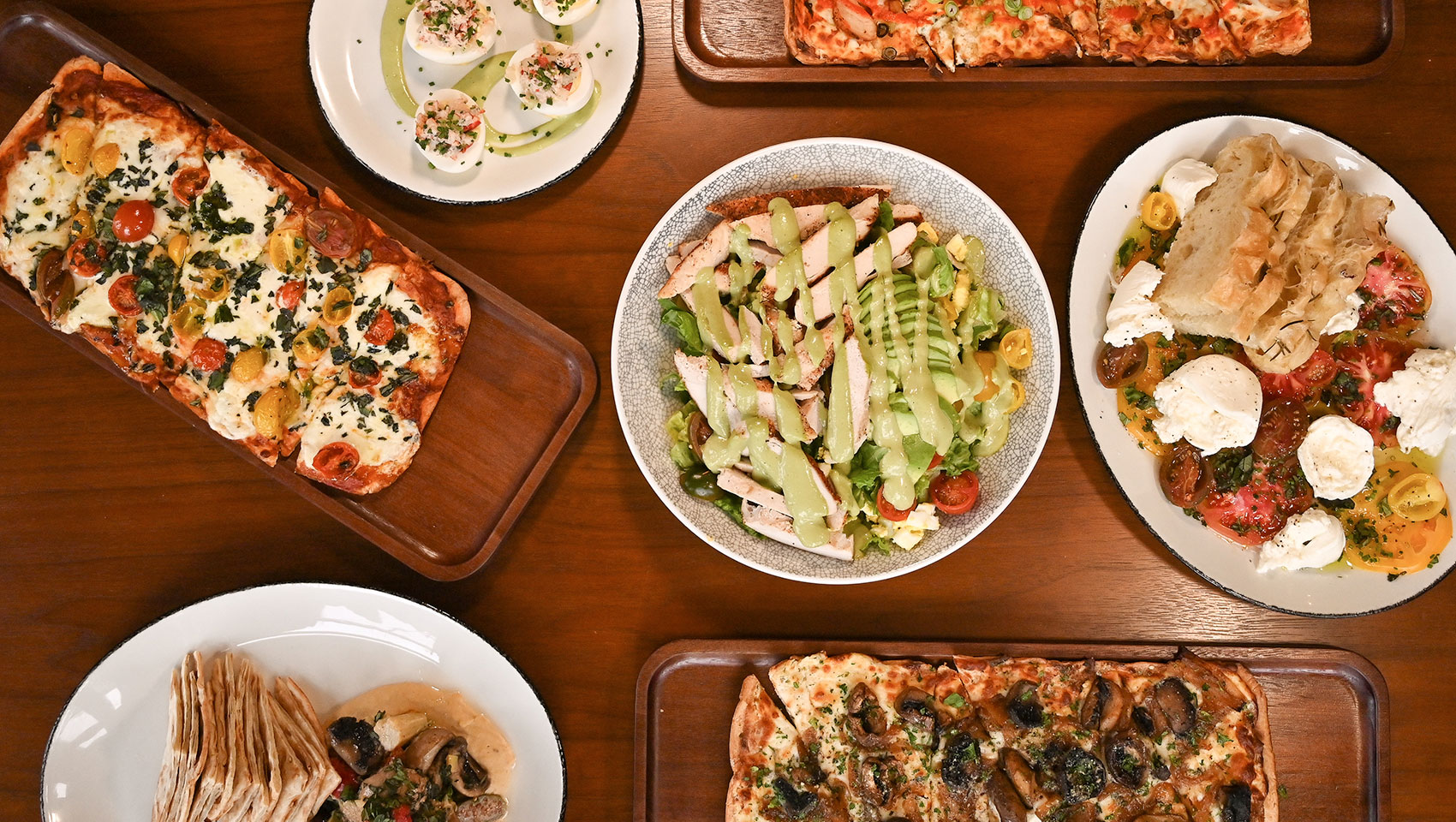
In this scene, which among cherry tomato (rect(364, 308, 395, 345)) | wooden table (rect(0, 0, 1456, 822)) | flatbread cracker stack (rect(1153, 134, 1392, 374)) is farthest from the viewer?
wooden table (rect(0, 0, 1456, 822))

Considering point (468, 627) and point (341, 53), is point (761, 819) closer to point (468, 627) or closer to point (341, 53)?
point (468, 627)

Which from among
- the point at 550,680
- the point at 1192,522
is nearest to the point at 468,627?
the point at 550,680

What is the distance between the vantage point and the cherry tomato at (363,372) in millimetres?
3283

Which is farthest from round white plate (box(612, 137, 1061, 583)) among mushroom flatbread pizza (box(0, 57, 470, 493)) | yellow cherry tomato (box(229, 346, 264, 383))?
yellow cherry tomato (box(229, 346, 264, 383))

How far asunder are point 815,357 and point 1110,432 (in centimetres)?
117

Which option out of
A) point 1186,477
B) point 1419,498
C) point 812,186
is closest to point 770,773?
point 1186,477

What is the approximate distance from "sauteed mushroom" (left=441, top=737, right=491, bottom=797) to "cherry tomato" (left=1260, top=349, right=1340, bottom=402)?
11.0 ft

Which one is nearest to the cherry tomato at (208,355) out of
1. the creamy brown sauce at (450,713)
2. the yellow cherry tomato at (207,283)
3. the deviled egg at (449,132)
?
the yellow cherry tomato at (207,283)

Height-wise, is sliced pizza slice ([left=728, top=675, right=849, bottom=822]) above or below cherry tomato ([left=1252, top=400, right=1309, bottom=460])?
below

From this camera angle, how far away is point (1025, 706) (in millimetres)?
3355

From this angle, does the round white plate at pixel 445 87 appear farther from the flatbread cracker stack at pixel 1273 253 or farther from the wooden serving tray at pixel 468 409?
the flatbread cracker stack at pixel 1273 253

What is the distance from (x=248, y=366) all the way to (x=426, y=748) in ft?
5.09

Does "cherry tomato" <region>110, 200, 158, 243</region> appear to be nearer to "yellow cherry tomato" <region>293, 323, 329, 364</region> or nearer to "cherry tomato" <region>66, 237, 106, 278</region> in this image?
"cherry tomato" <region>66, 237, 106, 278</region>

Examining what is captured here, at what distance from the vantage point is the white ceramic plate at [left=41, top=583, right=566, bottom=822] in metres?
3.33
